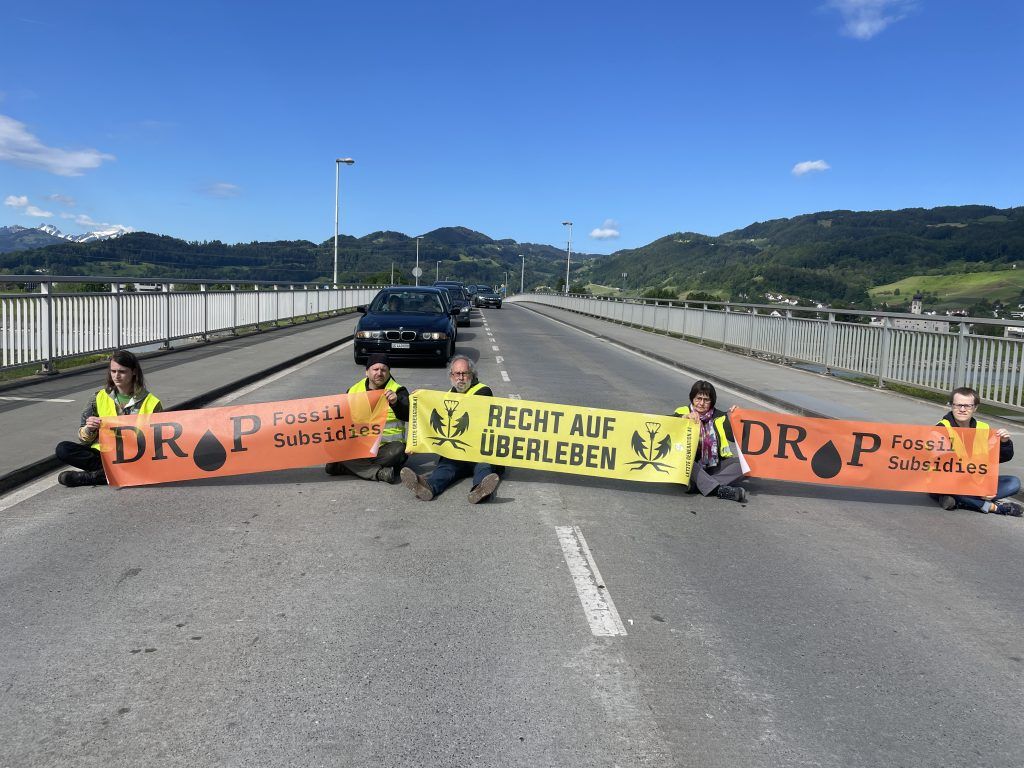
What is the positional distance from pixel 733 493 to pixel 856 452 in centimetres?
127

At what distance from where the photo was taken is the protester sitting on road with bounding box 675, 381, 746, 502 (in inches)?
292

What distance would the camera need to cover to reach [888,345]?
1551cm

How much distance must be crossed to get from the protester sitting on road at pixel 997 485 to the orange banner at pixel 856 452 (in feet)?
0.35

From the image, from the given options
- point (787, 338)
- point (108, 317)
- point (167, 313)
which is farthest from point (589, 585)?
point (787, 338)

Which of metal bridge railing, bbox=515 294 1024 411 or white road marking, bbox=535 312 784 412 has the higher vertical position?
metal bridge railing, bbox=515 294 1024 411

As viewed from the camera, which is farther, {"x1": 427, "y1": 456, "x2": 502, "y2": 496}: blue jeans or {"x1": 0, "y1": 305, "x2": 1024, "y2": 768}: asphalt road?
{"x1": 427, "y1": 456, "x2": 502, "y2": 496}: blue jeans

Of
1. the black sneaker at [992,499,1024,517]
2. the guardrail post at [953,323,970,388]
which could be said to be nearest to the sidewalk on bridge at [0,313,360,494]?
the black sneaker at [992,499,1024,517]

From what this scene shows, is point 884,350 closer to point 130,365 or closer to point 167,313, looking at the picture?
point 130,365

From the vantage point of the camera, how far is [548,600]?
470 cm

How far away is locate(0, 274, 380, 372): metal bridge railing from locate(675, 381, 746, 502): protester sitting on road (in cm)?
1026

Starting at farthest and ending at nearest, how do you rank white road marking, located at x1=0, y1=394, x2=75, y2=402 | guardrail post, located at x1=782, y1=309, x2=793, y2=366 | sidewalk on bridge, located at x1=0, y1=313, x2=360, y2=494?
guardrail post, located at x1=782, y1=309, x2=793, y2=366
white road marking, located at x1=0, y1=394, x2=75, y2=402
sidewalk on bridge, located at x1=0, y1=313, x2=360, y2=494

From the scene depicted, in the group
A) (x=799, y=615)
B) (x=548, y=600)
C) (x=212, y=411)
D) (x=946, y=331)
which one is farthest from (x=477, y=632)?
(x=946, y=331)

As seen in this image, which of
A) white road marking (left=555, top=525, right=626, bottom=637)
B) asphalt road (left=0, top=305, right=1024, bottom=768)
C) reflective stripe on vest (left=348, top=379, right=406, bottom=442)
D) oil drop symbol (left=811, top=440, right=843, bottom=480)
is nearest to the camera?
asphalt road (left=0, top=305, right=1024, bottom=768)

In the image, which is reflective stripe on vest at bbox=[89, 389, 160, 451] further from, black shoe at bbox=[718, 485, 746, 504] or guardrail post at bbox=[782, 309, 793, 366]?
guardrail post at bbox=[782, 309, 793, 366]
